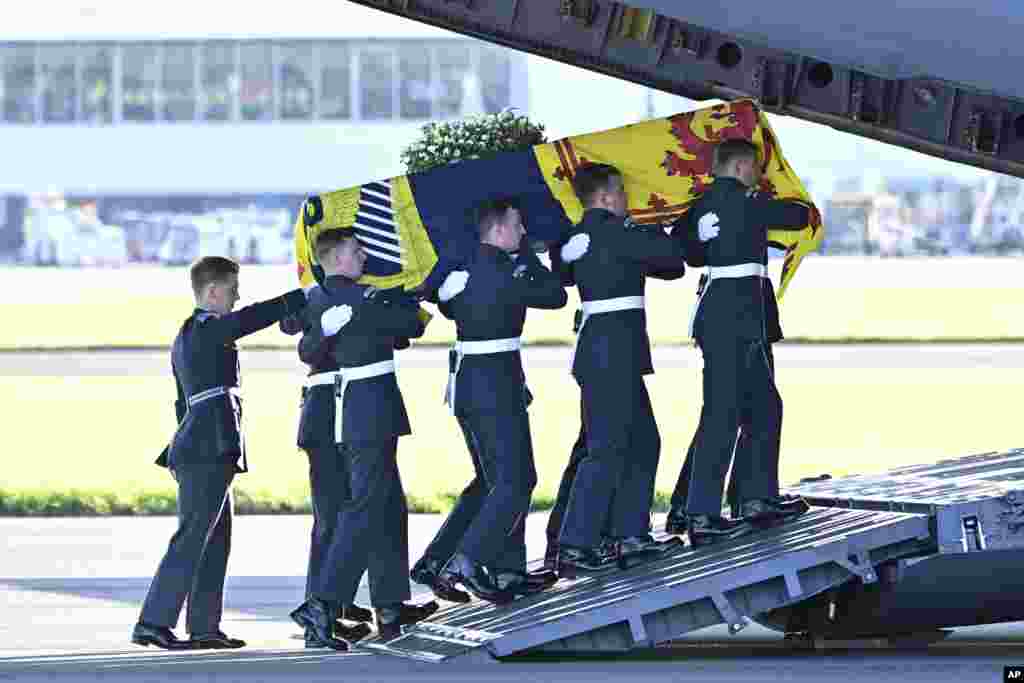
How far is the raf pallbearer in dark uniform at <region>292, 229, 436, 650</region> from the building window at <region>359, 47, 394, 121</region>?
40.2 meters

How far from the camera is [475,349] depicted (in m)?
Result: 8.43

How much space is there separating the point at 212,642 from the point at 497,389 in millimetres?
1677

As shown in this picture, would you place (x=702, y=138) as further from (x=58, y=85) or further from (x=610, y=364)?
(x=58, y=85)

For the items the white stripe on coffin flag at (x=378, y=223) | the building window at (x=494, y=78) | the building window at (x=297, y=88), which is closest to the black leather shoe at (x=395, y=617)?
the white stripe on coffin flag at (x=378, y=223)

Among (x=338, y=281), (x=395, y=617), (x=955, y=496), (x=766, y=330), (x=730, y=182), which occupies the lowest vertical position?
(x=395, y=617)

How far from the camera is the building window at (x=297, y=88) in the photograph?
48.1 metres

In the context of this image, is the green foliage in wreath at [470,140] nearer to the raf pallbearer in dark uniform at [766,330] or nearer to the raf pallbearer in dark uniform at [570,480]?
the raf pallbearer in dark uniform at [570,480]

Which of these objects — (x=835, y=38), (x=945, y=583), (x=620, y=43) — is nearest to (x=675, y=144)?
(x=835, y=38)

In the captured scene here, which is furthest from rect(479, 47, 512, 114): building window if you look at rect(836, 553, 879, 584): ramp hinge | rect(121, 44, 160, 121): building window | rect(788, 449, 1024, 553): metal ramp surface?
rect(836, 553, 879, 584): ramp hinge

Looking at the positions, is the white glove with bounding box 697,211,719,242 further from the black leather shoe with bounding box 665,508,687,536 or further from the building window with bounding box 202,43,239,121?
the building window with bounding box 202,43,239,121

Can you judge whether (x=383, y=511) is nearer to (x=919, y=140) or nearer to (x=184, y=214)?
(x=919, y=140)

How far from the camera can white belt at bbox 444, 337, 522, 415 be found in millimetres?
8422

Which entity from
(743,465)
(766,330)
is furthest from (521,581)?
(766,330)

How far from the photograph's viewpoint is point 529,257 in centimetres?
857
